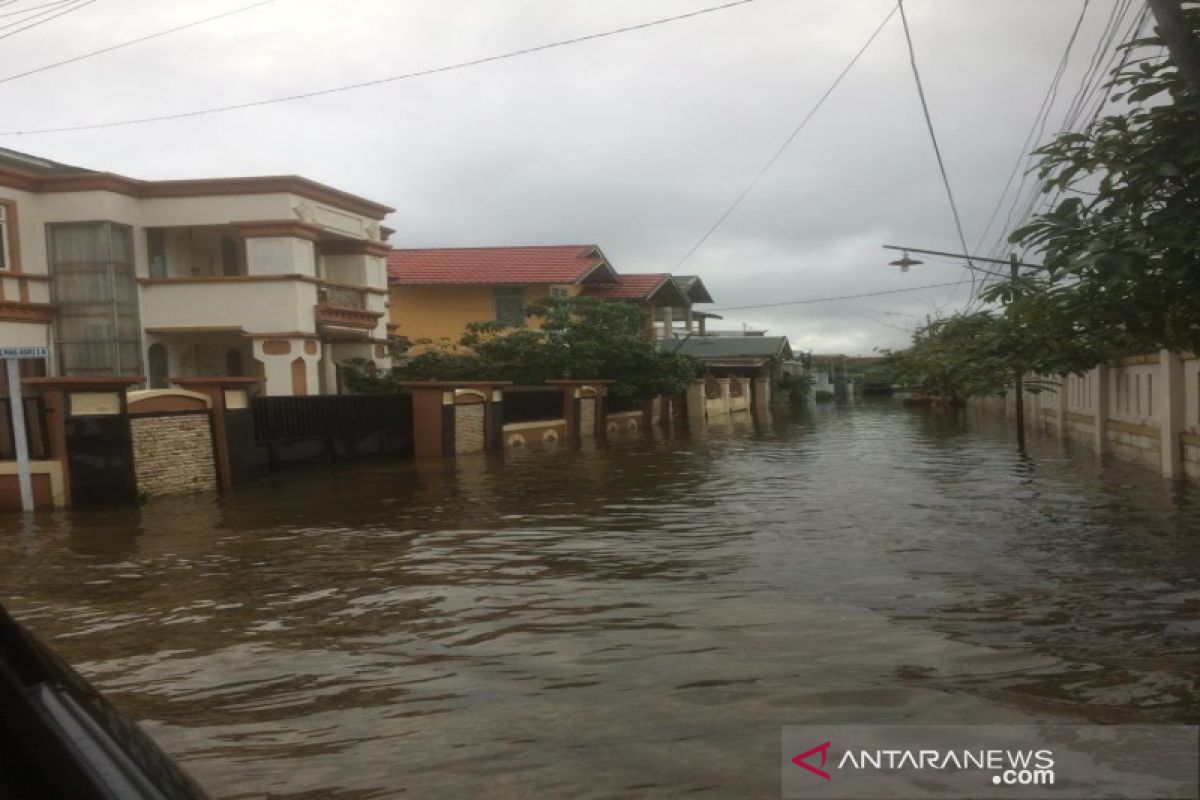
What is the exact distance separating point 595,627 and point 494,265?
1284 inches

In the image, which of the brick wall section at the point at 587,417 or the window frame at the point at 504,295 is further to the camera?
the window frame at the point at 504,295

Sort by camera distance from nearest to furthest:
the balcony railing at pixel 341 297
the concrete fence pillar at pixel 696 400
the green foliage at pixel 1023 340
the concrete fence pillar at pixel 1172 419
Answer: the green foliage at pixel 1023 340, the concrete fence pillar at pixel 1172 419, the balcony railing at pixel 341 297, the concrete fence pillar at pixel 696 400

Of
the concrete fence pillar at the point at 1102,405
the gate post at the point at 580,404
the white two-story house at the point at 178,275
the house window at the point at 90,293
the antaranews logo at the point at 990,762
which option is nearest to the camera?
the antaranews logo at the point at 990,762

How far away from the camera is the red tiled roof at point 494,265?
3656cm

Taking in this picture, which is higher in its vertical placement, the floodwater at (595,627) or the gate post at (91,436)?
the gate post at (91,436)

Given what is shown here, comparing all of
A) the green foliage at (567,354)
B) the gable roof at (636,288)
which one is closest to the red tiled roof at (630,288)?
the gable roof at (636,288)

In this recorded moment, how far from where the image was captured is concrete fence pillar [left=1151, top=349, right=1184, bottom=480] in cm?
1400

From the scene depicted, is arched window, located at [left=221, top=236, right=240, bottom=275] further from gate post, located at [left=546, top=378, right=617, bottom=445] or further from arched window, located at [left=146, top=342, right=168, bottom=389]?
gate post, located at [left=546, top=378, right=617, bottom=445]

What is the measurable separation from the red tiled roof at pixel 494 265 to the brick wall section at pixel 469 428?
44.4 ft

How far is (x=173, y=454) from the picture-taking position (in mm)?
14984

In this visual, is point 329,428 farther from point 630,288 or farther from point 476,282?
point 630,288

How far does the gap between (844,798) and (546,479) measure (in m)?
13.2

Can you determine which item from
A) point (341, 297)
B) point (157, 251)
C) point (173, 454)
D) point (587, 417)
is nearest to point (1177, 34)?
point (173, 454)

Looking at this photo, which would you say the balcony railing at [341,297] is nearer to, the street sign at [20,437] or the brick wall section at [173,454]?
the brick wall section at [173,454]
